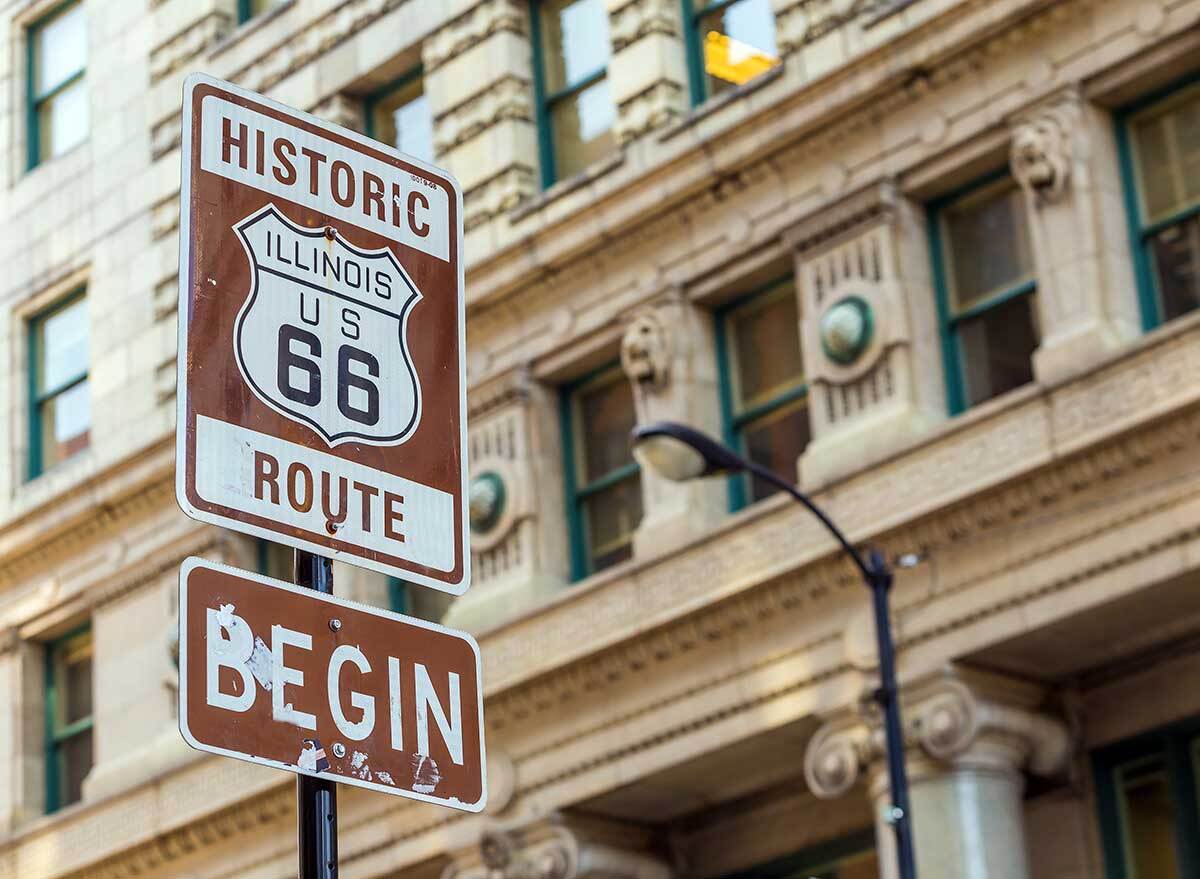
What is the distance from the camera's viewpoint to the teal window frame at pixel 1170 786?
59.7ft

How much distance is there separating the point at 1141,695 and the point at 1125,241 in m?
3.35

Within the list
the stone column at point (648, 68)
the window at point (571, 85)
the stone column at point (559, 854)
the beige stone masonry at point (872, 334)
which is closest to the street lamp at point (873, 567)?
the beige stone masonry at point (872, 334)

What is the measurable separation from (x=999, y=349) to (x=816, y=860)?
4569mm

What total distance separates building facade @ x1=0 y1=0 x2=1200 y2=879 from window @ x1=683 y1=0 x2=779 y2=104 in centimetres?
4

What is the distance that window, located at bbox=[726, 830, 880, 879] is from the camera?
20047 millimetres

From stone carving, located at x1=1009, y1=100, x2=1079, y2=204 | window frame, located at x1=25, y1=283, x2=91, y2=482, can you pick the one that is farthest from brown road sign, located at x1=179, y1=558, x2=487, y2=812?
Result: window frame, located at x1=25, y1=283, x2=91, y2=482

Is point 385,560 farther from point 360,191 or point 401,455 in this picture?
point 360,191

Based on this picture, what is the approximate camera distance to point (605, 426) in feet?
73.0

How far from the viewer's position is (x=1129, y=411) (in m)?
17.2

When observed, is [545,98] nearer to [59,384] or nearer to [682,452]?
[59,384]

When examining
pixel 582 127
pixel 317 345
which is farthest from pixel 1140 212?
pixel 317 345

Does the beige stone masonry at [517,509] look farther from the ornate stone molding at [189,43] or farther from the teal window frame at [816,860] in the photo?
the ornate stone molding at [189,43]

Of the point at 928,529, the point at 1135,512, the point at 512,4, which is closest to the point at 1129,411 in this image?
the point at 1135,512

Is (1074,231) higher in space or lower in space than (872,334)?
higher
